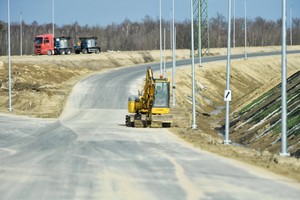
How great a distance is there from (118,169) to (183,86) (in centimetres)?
5133

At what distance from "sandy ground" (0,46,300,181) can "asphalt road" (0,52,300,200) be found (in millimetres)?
1463

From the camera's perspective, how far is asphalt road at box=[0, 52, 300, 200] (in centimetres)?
1398

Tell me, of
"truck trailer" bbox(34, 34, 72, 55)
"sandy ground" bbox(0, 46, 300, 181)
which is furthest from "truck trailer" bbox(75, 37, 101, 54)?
"truck trailer" bbox(34, 34, 72, 55)

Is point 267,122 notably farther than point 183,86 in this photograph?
No

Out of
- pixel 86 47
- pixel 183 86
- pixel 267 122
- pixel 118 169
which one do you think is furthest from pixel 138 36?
pixel 118 169

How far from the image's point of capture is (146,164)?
19.4m

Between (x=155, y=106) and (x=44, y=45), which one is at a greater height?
(x=44, y=45)

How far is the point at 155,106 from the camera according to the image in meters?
36.4

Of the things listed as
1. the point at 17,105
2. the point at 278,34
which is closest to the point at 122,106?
the point at 17,105

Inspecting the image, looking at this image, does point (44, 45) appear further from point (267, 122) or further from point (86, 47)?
point (267, 122)

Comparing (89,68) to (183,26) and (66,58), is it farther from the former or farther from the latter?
(183,26)

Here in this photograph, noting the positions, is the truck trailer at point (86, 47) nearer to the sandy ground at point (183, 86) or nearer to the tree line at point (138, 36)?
the sandy ground at point (183, 86)

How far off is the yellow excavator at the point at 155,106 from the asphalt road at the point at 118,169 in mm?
1415

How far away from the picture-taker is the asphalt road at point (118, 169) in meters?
14.0
